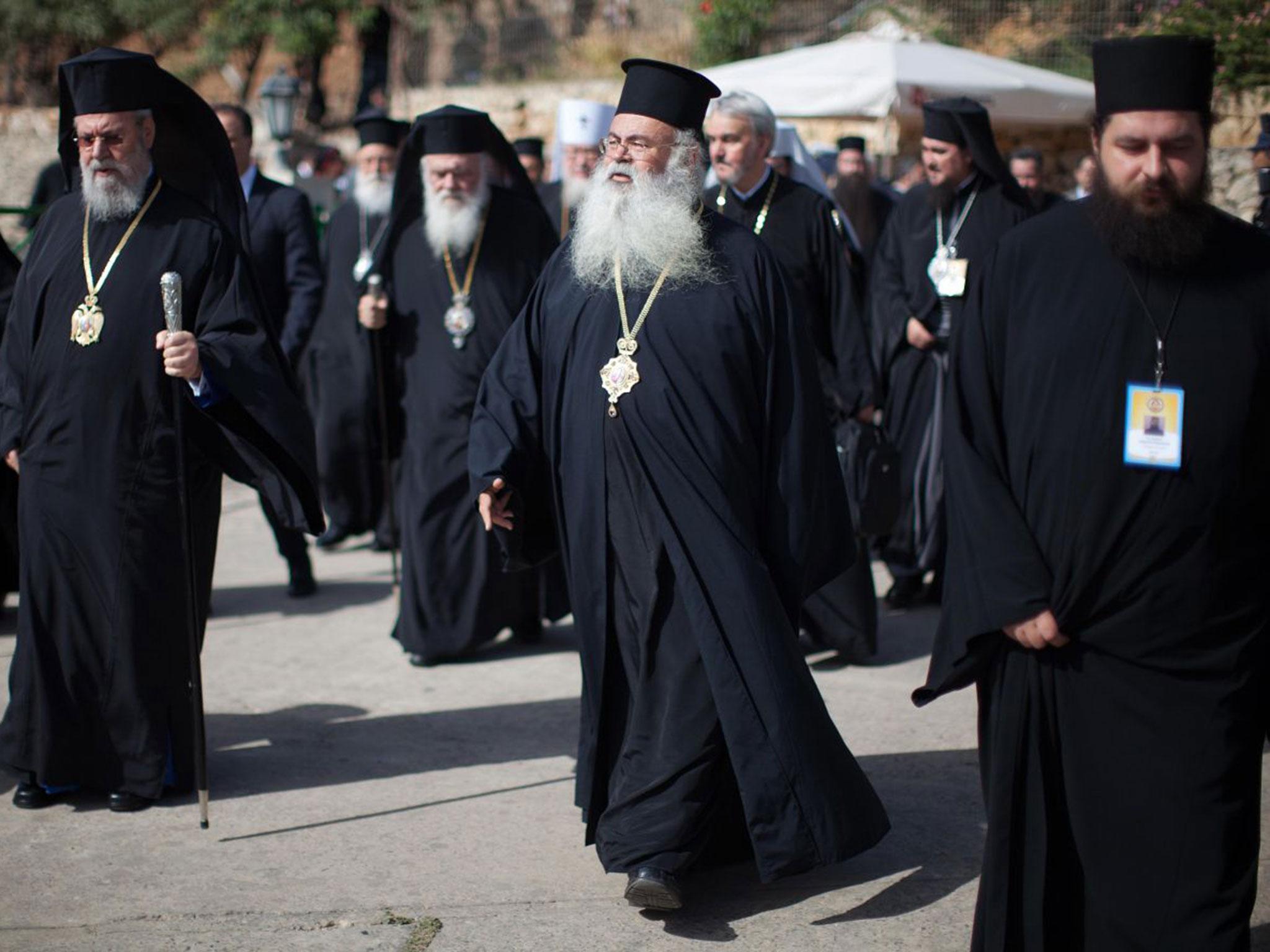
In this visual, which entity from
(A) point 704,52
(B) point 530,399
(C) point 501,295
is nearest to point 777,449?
(B) point 530,399

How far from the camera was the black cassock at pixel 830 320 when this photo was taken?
256 inches

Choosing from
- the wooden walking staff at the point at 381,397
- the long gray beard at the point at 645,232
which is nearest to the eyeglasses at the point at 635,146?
the long gray beard at the point at 645,232

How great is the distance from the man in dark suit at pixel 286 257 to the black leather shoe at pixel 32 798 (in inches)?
113

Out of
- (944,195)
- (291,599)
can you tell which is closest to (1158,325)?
(944,195)

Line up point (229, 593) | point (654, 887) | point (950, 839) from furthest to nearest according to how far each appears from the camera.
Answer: point (229, 593) → point (950, 839) → point (654, 887)

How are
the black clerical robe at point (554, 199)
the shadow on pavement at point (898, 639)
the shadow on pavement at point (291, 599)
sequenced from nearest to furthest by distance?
the shadow on pavement at point (898, 639) → the shadow on pavement at point (291, 599) → the black clerical robe at point (554, 199)

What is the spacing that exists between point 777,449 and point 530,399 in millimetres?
723

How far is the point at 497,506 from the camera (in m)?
4.35

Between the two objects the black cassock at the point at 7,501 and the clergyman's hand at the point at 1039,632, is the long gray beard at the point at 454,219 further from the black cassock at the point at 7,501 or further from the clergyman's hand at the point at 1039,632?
the clergyman's hand at the point at 1039,632

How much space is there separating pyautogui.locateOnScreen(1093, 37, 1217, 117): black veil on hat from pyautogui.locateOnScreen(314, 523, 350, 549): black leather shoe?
6.27 m

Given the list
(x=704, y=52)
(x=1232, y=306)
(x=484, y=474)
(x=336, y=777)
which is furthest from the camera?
(x=704, y=52)

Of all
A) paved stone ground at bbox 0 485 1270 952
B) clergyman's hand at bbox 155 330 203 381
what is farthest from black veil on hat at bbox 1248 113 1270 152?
clergyman's hand at bbox 155 330 203 381

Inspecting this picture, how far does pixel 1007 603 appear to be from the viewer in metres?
3.38

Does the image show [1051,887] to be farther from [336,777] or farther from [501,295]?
[501,295]
